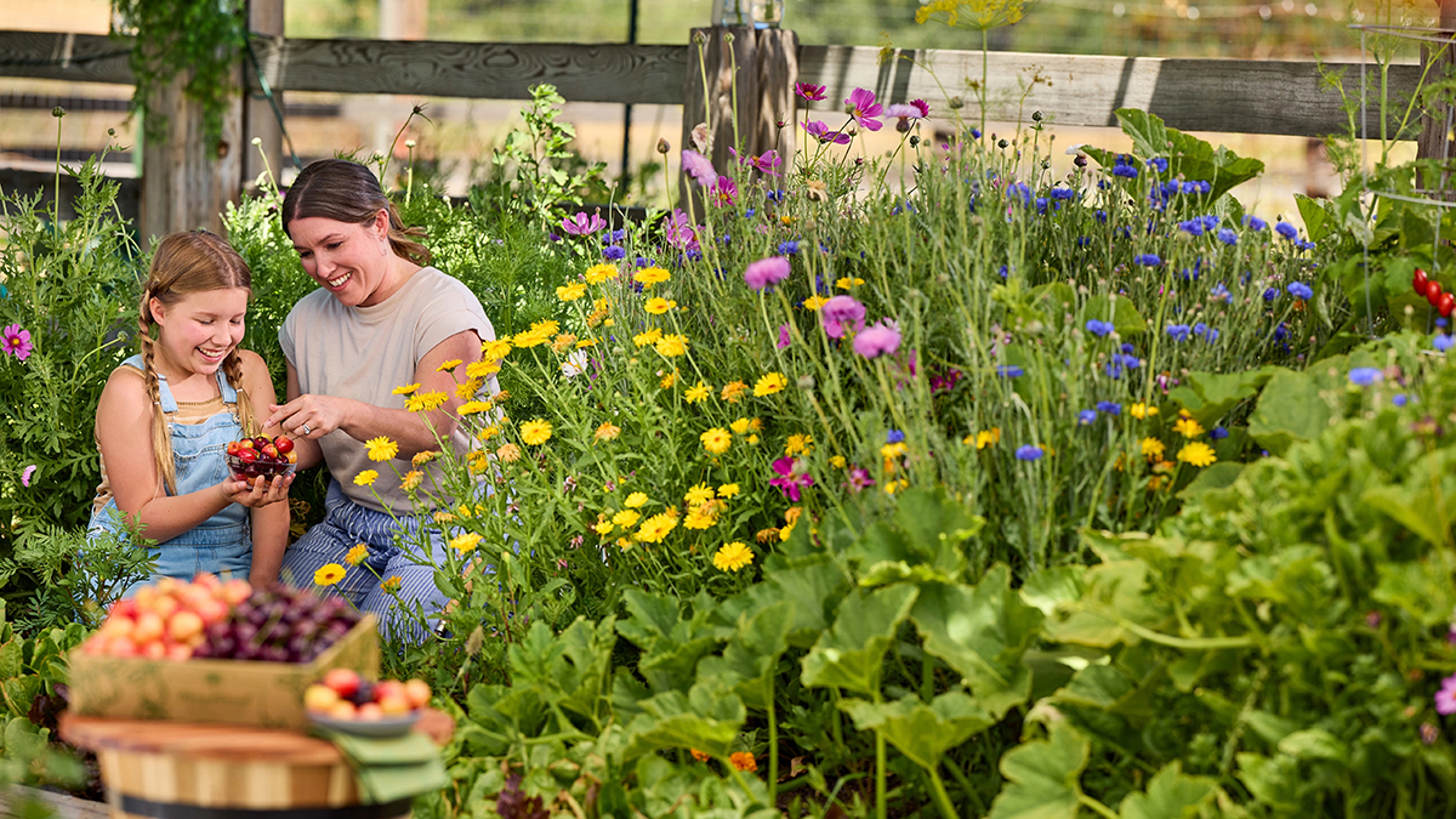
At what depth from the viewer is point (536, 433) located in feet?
6.63

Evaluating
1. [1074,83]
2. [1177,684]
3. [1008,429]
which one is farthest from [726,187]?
[1177,684]

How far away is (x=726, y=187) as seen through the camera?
2.68 meters

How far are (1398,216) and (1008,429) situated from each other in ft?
3.01

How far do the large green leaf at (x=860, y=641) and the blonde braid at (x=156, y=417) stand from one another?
5.03 feet

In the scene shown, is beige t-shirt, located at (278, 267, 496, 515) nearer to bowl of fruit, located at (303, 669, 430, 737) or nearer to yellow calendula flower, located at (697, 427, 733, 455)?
yellow calendula flower, located at (697, 427, 733, 455)

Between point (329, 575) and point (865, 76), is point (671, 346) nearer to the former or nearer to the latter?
point (329, 575)

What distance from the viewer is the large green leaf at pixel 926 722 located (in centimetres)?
144

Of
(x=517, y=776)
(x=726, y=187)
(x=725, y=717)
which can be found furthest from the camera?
(x=726, y=187)

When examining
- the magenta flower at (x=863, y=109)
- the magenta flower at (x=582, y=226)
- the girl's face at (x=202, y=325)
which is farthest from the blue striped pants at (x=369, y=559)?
the magenta flower at (x=863, y=109)

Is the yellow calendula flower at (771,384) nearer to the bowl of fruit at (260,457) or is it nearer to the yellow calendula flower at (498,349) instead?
the yellow calendula flower at (498,349)

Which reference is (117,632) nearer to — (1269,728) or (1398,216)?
(1269,728)

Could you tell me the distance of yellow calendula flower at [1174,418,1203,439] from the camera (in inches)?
66.8

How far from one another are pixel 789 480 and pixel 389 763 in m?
0.85

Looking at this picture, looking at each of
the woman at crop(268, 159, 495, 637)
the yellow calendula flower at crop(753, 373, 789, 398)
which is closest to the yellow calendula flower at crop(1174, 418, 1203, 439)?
the yellow calendula flower at crop(753, 373, 789, 398)
